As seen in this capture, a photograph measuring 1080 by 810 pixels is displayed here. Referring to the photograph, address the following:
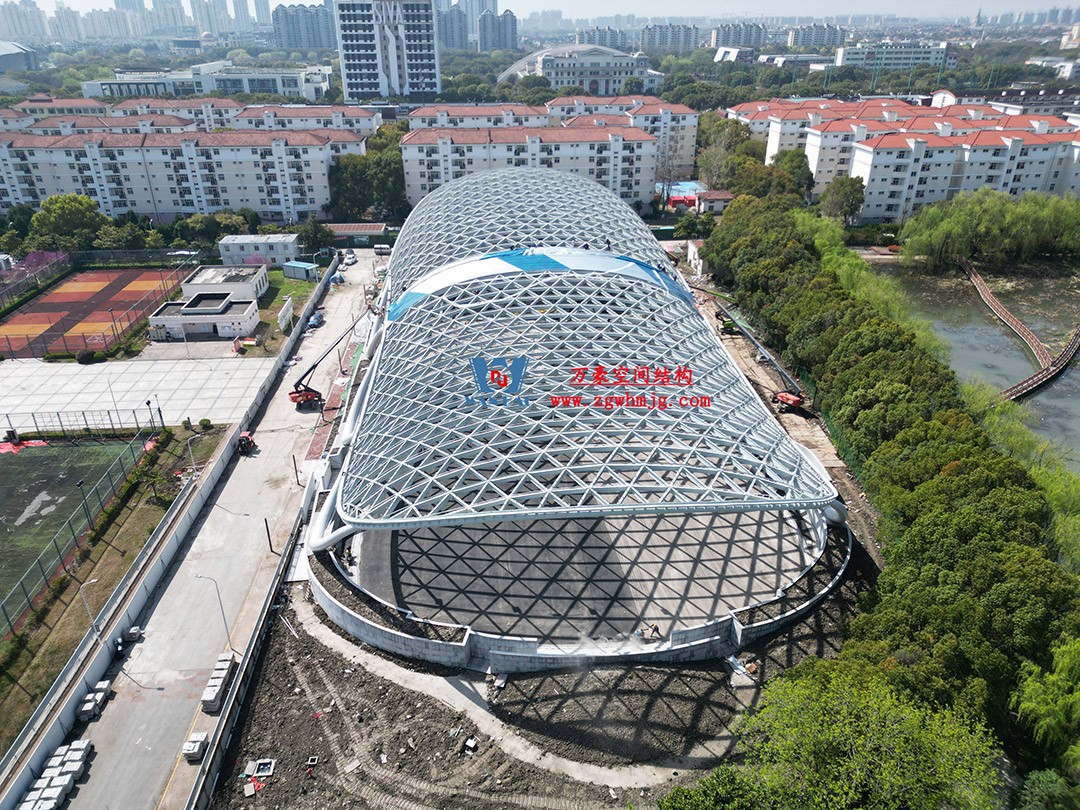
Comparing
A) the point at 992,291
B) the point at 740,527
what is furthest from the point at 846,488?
the point at 992,291

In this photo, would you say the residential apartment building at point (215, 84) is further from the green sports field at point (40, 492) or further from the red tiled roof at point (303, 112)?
the green sports field at point (40, 492)

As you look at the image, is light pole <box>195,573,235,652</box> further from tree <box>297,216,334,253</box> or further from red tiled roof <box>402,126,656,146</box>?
red tiled roof <box>402,126,656,146</box>

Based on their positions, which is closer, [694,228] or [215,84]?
[694,228]

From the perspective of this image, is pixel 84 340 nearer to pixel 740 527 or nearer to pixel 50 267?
pixel 50 267

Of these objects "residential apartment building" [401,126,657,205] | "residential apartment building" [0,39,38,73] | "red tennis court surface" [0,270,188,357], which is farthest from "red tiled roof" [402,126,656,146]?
"residential apartment building" [0,39,38,73]

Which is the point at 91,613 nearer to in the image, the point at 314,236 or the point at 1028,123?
the point at 314,236

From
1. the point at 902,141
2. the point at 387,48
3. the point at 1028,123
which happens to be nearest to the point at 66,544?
the point at 902,141
